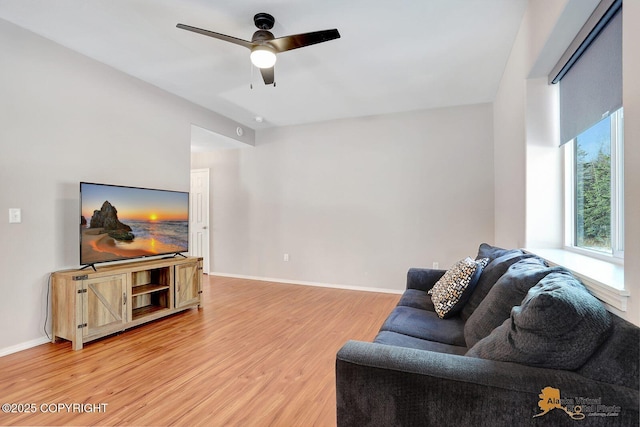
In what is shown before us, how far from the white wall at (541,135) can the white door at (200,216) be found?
493 centimetres

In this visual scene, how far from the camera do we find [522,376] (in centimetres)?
95

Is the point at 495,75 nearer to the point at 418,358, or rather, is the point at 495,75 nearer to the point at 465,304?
the point at 465,304

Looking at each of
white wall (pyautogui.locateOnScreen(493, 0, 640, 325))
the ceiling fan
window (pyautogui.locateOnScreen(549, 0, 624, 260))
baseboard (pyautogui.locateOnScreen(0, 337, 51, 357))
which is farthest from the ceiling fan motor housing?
baseboard (pyautogui.locateOnScreen(0, 337, 51, 357))

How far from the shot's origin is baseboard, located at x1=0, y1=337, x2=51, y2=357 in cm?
238

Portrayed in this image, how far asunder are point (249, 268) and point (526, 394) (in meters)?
4.88

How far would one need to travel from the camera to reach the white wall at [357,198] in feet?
13.6

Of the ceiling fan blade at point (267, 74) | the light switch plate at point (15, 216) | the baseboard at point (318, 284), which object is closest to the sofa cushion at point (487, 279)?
the ceiling fan blade at point (267, 74)

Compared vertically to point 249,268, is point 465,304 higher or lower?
higher

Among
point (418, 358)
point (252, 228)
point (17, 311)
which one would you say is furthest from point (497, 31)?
point (17, 311)

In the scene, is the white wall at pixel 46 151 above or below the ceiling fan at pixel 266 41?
below

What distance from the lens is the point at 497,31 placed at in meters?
2.49

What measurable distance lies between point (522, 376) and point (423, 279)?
1.78 m

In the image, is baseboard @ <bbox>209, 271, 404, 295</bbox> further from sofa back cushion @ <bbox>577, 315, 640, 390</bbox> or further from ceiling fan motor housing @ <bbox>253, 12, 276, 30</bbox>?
ceiling fan motor housing @ <bbox>253, 12, 276, 30</bbox>

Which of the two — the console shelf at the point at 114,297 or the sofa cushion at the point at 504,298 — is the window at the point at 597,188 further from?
the console shelf at the point at 114,297
